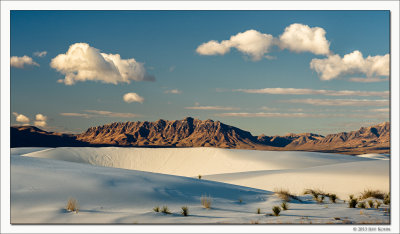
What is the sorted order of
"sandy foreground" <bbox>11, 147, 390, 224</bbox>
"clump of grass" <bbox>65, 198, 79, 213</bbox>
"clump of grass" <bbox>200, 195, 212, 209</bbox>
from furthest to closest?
"clump of grass" <bbox>200, 195, 212, 209</bbox> < "clump of grass" <bbox>65, 198, 79, 213</bbox> < "sandy foreground" <bbox>11, 147, 390, 224</bbox>

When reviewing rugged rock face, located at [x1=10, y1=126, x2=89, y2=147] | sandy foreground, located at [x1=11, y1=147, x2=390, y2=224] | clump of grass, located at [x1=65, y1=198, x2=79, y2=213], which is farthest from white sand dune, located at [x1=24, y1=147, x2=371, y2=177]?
rugged rock face, located at [x1=10, y1=126, x2=89, y2=147]

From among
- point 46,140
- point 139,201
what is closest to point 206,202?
point 139,201

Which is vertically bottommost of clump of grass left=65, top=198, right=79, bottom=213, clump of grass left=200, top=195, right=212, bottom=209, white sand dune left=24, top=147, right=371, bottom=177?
white sand dune left=24, top=147, right=371, bottom=177

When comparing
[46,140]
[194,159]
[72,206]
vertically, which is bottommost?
[194,159]

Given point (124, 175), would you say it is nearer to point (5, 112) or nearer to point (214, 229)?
point (5, 112)

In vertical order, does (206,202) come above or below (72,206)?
below

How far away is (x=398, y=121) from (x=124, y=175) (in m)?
9.24

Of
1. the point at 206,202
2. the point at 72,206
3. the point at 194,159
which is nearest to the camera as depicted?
the point at 72,206

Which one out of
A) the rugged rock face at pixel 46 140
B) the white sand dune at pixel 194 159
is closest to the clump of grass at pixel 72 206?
the white sand dune at pixel 194 159

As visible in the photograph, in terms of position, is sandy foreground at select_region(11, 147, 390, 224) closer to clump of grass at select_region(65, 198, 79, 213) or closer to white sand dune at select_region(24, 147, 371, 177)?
clump of grass at select_region(65, 198, 79, 213)

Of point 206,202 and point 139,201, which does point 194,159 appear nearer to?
point 139,201

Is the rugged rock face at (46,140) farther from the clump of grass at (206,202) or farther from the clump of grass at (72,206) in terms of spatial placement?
the clump of grass at (72,206)

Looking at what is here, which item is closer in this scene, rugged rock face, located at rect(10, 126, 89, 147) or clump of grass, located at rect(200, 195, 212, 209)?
clump of grass, located at rect(200, 195, 212, 209)

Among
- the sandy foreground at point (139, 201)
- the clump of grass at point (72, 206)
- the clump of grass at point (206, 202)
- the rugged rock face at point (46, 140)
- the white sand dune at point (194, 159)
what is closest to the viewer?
the sandy foreground at point (139, 201)
